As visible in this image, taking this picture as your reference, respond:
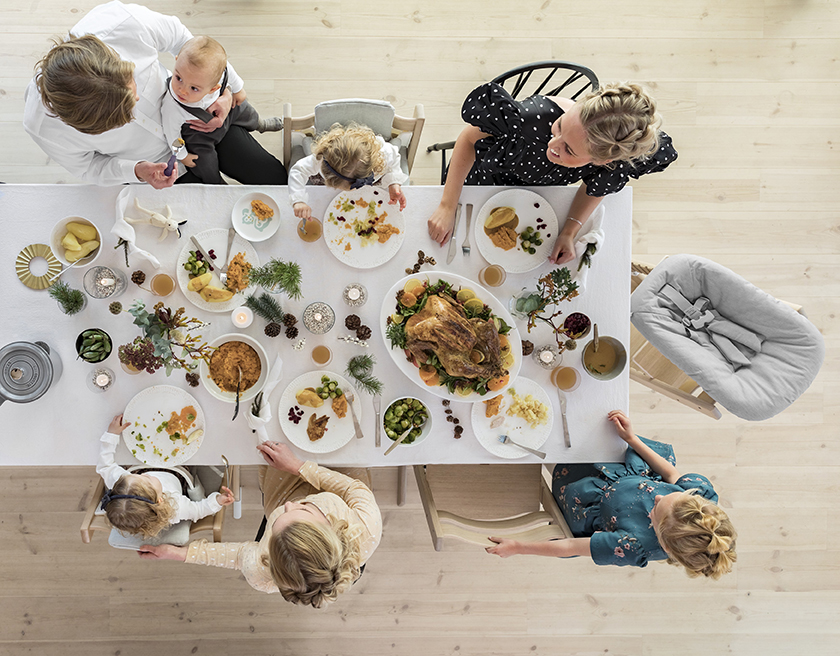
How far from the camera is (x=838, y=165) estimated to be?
2.99 m

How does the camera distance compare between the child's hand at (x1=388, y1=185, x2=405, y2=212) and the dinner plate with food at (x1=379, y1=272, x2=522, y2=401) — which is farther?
the child's hand at (x1=388, y1=185, x2=405, y2=212)

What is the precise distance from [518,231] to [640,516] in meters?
1.19

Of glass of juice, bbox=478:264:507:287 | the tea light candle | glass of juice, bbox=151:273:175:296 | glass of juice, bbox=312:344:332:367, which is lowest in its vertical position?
glass of juice, bbox=312:344:332:367

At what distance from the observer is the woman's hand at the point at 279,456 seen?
1.86 meters

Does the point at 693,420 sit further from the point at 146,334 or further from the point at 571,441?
the point at 146,334

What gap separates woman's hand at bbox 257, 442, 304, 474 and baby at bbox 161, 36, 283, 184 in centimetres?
115

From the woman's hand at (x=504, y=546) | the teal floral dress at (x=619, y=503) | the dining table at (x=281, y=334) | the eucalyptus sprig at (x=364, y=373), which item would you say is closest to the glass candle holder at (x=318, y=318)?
the dining table at (x=281, y=334)

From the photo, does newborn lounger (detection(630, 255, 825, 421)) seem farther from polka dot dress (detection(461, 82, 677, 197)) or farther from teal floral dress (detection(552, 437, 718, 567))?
polka dot dress (detection(461, 82, 677, 197))

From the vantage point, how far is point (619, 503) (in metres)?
1.98

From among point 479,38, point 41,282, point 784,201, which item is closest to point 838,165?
point 784,201

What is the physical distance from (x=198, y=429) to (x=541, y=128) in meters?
1.63

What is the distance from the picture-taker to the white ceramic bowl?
6.07 feet

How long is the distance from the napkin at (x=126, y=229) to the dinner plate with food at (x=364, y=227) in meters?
0.64

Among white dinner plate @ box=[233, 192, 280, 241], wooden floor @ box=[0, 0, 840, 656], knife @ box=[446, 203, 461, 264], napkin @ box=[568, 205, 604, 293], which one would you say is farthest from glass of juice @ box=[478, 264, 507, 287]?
wooden floor @ box=[0, 0, 840, 656]
